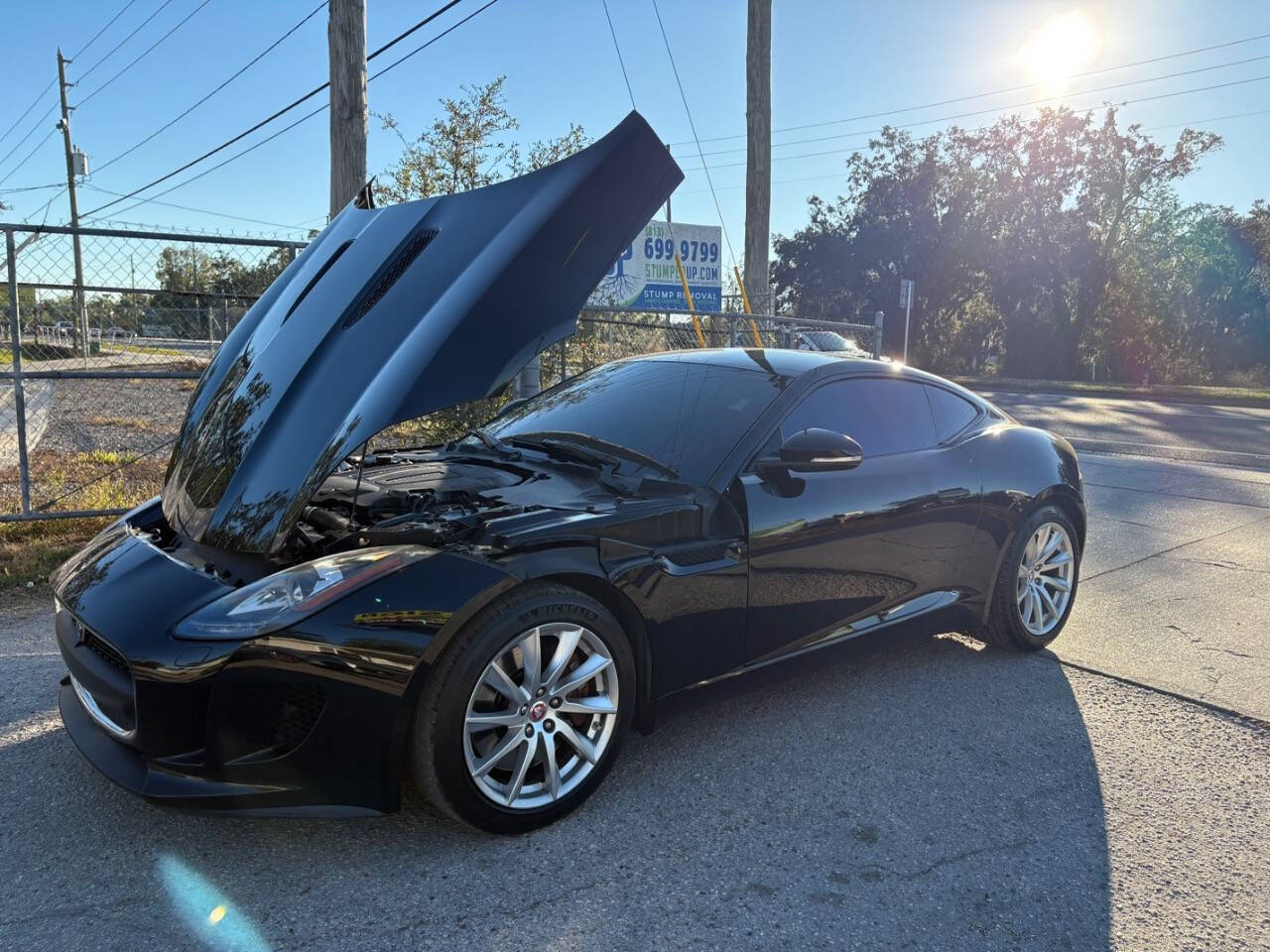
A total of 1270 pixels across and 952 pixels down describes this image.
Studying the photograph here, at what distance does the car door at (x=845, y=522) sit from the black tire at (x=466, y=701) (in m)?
0.78

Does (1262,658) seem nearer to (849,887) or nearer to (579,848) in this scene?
(849,887)

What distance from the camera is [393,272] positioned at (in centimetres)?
324

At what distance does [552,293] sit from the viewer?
3.30 m

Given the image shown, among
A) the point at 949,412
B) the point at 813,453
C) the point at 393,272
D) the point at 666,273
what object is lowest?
the point at 813,453

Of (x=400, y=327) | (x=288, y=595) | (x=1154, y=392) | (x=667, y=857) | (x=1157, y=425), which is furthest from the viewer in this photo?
(x=1154, y=392)

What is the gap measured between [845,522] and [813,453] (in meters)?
0.39

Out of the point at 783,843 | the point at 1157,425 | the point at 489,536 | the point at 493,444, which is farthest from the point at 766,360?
the point at 1157,425

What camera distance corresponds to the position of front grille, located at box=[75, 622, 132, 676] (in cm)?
251

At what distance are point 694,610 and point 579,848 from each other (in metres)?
0.84

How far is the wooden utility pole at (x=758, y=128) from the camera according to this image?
10617 mm

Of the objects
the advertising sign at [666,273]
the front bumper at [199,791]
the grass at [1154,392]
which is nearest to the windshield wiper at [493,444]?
the front bumper at [199,791]

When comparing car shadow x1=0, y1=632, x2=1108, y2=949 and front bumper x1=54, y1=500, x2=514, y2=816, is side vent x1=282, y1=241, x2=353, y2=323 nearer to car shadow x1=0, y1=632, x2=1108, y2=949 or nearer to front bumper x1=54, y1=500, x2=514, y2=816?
front bumper x1=54, y1=500, x2=514, y2=816

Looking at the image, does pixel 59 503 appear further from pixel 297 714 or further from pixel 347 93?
pixel 297 714

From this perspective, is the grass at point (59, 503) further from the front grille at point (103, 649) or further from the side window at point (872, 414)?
the side window at point (872, 414)
